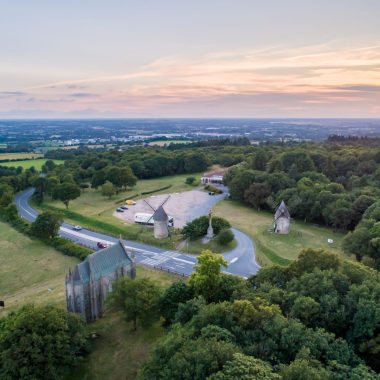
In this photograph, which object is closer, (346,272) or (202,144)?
(346,272)

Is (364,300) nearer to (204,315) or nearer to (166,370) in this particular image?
(204,315)

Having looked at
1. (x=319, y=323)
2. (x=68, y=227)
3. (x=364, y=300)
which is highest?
(x=364, y=300)

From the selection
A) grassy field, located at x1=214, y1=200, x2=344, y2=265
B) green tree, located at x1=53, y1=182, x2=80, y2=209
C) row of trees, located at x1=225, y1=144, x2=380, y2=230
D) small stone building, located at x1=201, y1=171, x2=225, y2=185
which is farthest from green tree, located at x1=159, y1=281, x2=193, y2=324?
small stone building, located at x1=201, y1=171, x2=225, y2=185

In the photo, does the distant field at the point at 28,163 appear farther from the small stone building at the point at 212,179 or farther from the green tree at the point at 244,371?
the green tree at the point at 244,371

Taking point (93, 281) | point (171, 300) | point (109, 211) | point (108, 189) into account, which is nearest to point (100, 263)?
point (93, 281)

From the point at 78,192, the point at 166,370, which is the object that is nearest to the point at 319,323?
the point at 166,370
